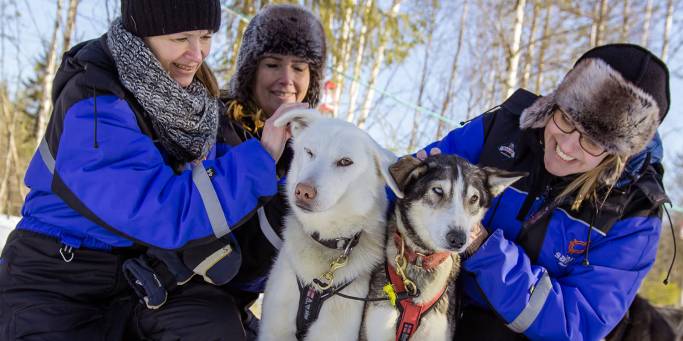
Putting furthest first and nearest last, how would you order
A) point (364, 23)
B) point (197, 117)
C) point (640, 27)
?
point (640, 27)
point (364, 23)
point (197, 117)

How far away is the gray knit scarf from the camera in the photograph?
2602 mm

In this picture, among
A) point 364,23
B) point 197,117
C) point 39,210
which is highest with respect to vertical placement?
point 197,117

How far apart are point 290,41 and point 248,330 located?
2086 mm

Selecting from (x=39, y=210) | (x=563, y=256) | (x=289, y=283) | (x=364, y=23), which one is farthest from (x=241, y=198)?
(x=364, y=23)

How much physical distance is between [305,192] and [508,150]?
1333mm

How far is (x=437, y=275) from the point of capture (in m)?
2.75

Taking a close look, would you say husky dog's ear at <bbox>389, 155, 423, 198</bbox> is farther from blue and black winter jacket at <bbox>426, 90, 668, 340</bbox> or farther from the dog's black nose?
blue and black winter jacket at <bbox>426, 90, 668, 340</bbox>

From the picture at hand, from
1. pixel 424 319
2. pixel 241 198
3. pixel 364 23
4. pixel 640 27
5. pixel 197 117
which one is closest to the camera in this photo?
pixel 241 198

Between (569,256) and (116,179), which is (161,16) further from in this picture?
(569,256)

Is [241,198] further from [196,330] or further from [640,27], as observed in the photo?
[640,27]

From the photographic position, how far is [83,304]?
8.77 ft

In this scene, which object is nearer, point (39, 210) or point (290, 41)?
point (39, 210)

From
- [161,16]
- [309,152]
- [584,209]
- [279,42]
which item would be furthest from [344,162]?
[279,42]

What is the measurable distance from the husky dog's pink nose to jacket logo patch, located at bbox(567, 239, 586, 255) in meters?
1.45
